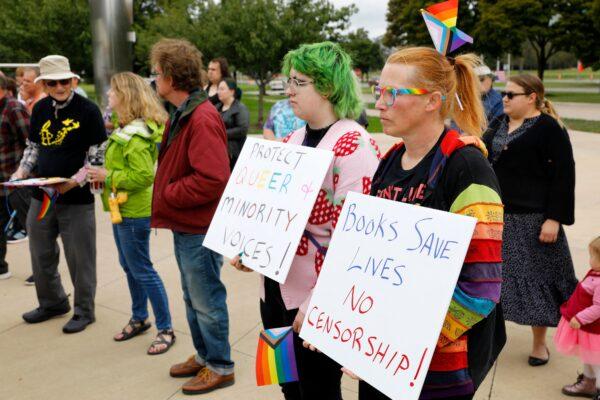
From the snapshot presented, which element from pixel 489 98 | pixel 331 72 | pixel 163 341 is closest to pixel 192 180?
pixel 331 72

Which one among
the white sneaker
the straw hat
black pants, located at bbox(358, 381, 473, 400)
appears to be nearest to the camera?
black pants, located at bbox(358, 381, 473, 400)

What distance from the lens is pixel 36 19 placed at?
2753 centimetres

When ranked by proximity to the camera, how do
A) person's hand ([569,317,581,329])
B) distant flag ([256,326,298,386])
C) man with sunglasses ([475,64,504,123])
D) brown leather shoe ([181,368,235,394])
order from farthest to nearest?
man with sunglasses ([475,64,504,123]) → brown leather shoe ([181,368,235,394]) → person's hand ([569,317,581,329]) → distant flag ([256,326,298,386])

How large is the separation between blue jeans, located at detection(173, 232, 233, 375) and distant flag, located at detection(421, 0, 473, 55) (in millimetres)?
1844

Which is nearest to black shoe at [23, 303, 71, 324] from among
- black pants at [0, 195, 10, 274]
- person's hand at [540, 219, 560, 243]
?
black pants at [0, 195, 10, 274]

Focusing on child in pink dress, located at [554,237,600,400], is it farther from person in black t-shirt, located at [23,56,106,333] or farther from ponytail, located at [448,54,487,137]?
person in black t-shirt, located at [23,56,106,333]

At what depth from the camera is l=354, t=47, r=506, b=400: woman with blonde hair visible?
1.66 m

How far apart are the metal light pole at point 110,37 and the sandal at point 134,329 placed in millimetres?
5078

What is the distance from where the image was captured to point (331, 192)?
2.33m

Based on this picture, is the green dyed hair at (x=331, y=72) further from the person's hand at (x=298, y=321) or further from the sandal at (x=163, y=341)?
the sandal at (x=163, y=341)

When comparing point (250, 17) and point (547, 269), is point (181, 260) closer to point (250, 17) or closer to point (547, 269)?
point (547, 269)

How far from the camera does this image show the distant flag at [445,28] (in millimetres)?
1833

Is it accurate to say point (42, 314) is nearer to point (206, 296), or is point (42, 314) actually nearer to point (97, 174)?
point (97, 174)

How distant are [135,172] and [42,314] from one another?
5.50 ft
